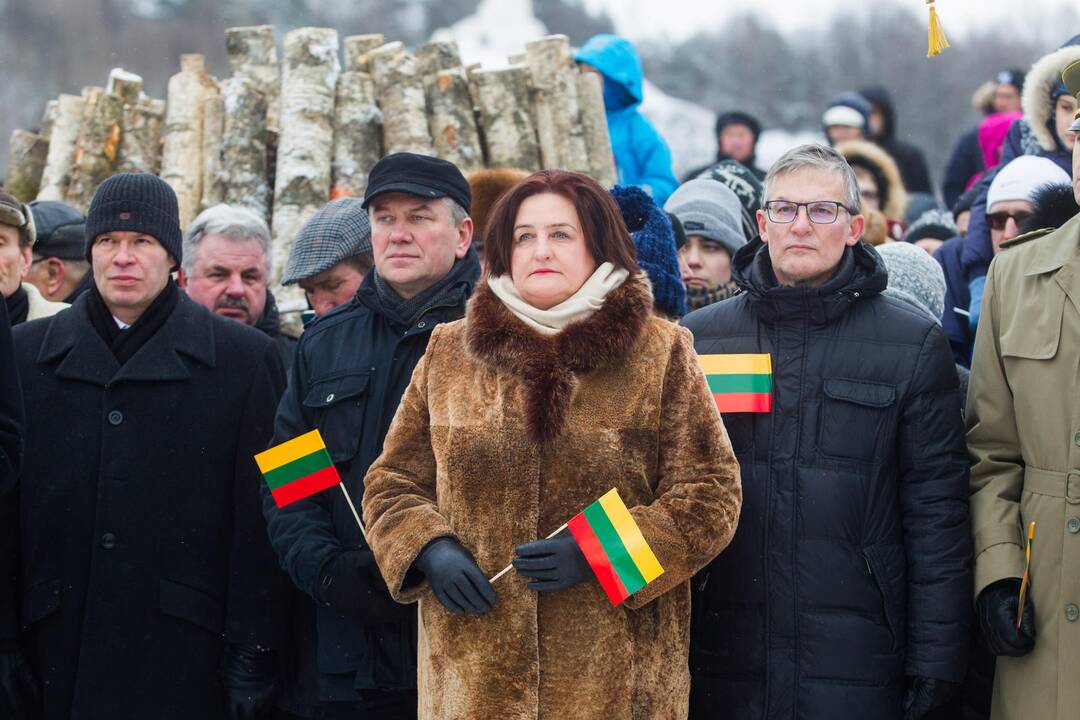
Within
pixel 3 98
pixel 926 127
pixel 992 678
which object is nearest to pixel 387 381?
pixel 992 678

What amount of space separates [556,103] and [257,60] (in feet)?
6.77

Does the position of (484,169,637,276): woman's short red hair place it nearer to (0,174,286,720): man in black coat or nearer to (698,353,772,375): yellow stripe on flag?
(698,353,772,375): yellow stripe on flag

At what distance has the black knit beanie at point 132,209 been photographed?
4000mm

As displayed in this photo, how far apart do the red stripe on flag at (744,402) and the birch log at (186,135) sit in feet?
15.3

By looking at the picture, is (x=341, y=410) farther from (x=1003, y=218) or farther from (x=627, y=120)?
(x=627, y=120)

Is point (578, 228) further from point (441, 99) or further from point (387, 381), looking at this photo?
point (441, 99)

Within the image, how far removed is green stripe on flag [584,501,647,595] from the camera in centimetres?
289

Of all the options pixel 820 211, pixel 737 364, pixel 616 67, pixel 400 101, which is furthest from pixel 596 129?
pixel 737 364

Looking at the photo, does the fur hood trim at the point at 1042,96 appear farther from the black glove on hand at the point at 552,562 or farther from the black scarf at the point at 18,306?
the black scarf at the point at 18,306

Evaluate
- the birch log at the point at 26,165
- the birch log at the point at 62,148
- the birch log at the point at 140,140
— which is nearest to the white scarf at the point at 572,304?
the birch log at the point at 140,140

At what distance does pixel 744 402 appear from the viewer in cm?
345

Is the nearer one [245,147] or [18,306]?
[18,306]

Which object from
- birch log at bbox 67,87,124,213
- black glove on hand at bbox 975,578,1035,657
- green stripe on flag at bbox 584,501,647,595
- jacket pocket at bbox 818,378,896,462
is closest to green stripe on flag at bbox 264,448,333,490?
green stripe on flag at bbox 584,501,647,595

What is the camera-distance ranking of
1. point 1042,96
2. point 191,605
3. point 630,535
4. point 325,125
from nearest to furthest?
point 630,535
point 191,605
point 1042,96
point 325,125
